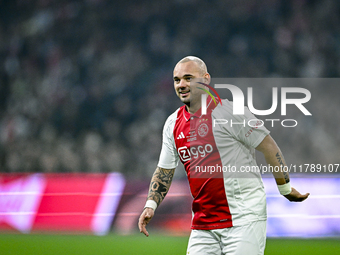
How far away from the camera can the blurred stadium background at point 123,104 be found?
6918 millimetres

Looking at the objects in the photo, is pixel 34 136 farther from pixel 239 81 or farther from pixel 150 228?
pixel 239 81

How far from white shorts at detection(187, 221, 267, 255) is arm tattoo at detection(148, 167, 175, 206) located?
463 millimetres

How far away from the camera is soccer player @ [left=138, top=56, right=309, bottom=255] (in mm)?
2734

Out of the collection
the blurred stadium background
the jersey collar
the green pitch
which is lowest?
the green pitch

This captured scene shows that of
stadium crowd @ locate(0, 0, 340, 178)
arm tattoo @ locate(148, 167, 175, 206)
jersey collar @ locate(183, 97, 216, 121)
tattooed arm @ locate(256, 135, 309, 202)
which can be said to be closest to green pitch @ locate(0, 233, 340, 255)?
stadium crowd @ locate(0, 0, 340, 178)

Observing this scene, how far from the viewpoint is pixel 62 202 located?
7.25m

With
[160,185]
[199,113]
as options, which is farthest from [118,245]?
[199,113]

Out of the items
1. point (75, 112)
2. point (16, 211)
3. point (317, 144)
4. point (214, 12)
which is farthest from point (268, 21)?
point (16, 211)

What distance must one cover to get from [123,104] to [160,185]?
317 inches

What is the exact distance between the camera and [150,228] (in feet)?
23.5

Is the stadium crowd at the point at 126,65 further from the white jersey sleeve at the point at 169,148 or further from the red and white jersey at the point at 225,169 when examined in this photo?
the red and white jersey at the point at 225,169

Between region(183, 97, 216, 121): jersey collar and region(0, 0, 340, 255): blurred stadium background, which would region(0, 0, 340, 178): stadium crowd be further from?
region(183, 97, 216, 121): jersey collar

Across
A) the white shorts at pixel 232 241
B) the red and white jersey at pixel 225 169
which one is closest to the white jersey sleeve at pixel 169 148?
the red and white jersey at pixel 225 169

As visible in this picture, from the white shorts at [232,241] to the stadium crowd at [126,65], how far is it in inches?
259
